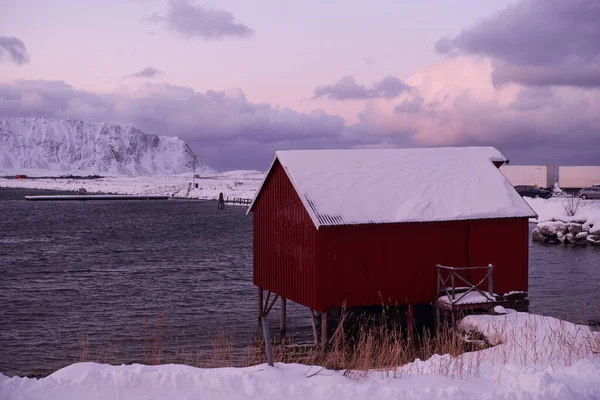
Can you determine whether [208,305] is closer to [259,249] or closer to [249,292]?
[249,292]

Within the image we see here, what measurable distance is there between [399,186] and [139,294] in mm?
15600

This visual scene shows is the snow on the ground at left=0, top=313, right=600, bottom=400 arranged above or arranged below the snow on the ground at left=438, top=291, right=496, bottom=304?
above

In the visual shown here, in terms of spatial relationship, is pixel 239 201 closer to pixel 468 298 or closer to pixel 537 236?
pixel 537 236

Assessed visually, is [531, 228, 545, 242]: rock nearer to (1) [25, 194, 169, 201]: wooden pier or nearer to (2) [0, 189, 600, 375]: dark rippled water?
(2) [0, 189, 600, 375]: dark rippled water

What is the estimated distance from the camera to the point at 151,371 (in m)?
8.90

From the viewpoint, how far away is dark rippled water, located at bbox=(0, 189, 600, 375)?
22.3m

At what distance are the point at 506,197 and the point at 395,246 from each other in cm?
437

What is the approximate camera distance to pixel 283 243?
2231 cm

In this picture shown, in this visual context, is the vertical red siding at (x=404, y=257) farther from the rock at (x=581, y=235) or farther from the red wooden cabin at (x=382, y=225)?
the rock at (x=581, y=235)

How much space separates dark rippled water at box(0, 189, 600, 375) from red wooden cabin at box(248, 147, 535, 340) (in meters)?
3.29

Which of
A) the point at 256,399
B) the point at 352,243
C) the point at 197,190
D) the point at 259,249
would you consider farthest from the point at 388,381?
the point at 197,190

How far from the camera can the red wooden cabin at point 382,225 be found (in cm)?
2000

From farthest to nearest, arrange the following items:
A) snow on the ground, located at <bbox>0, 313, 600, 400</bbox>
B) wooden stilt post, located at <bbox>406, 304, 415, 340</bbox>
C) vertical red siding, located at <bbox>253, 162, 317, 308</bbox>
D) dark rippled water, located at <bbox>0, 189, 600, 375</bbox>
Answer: dark rippled water, located at <bbox>0, 189, 600, 375</bbox>
wooden stilt post, located at <bbox>406, 304, 415, 340</bbox>
vertical red siding, located at <bbox>253, 162, 317, 308</bbox>
snow on the ground, located at <bbox>0, 313, 600, 400</bbox>

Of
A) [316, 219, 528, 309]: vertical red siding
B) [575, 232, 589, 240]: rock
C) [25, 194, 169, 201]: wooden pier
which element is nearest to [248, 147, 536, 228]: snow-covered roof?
[316, 219, 528, 309]: vertical red siding
